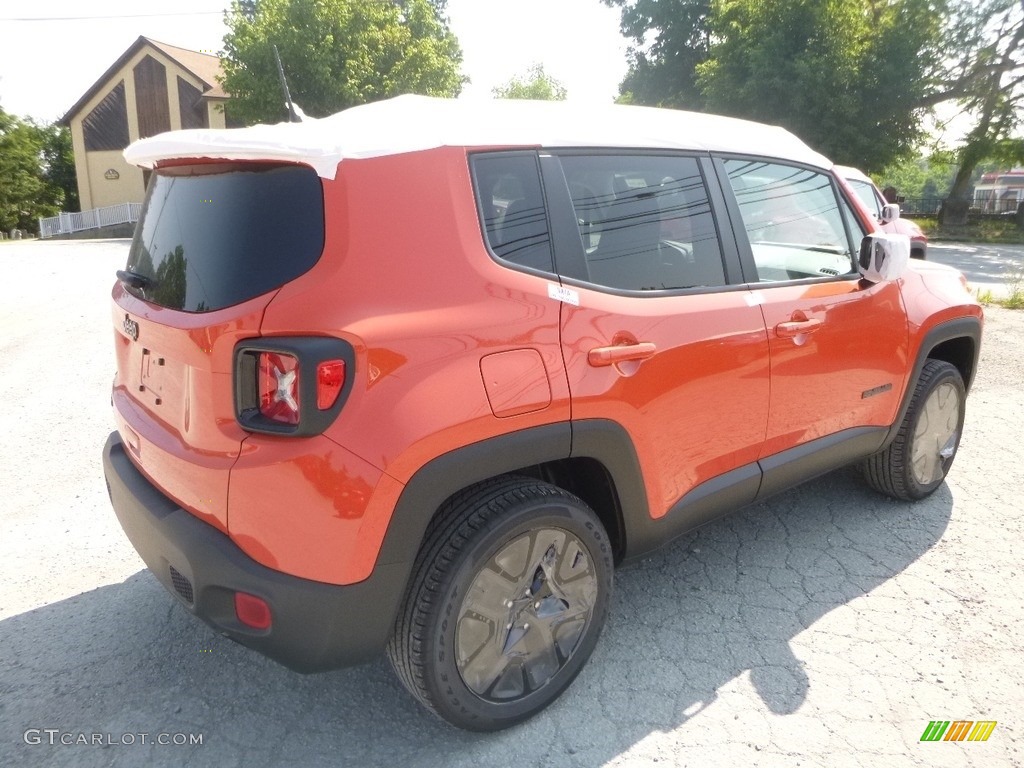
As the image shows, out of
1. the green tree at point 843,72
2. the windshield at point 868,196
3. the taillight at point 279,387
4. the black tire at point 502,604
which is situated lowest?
the black tire at point 502,604

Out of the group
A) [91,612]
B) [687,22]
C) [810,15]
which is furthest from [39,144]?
[91,612]

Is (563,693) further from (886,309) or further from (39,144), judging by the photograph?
(39,144)

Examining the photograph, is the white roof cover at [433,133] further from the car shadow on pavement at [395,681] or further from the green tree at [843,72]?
the green tree at [843,72]

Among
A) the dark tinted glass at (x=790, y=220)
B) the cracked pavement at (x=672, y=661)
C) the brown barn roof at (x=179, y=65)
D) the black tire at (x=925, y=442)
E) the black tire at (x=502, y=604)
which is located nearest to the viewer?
the black tire at (x=502, y=604)

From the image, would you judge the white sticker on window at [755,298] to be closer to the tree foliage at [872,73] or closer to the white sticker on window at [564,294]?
the white sticker on window at [564,294]

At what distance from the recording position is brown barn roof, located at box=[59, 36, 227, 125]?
3531 centimetres

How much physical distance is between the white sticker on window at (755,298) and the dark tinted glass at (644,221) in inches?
5.5

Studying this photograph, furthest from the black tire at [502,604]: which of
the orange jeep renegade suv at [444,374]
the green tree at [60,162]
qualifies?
the green tree at [60,162]

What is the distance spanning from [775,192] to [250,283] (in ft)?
7.07

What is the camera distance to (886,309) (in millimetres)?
3457

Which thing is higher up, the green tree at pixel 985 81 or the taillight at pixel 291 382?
the green tree at pixel 985 81

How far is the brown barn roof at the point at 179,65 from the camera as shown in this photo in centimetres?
3531

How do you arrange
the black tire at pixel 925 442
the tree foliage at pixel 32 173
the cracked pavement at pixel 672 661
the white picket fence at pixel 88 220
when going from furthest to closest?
1. the tree foliage at pixel 32 173
2. the white picket fence at pixel 88 220
3. the black tire at pixel 925 442
4. the cracked pavement at pixel 672 661

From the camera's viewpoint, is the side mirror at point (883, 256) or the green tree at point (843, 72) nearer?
the side mirror at point (883, 256)
